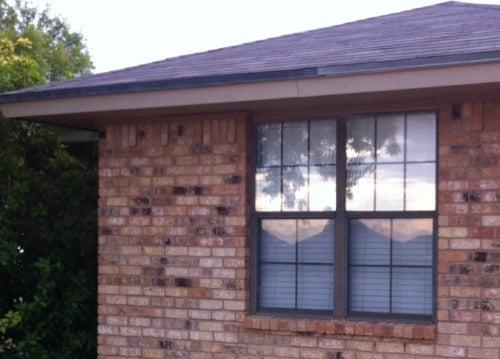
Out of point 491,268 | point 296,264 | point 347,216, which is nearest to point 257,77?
point 347,216

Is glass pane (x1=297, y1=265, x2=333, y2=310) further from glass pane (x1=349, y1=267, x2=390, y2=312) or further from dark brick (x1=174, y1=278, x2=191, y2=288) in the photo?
dark brick (x1=174, y1=278, x2=191, y2=288)

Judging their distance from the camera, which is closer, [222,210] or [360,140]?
[360,140]

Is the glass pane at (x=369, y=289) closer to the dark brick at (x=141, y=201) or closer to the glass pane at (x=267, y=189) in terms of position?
the glass pane at (x=267, y=189)

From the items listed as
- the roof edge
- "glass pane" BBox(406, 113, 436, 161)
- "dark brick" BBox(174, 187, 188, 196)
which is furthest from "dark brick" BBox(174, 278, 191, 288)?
"glass pane" BBox(406, 113, 436, 161)

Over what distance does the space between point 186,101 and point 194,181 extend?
88 centimetres

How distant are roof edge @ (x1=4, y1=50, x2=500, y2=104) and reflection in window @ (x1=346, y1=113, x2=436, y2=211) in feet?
2.65

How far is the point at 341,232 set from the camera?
6.94 metres

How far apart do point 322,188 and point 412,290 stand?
1015 millimetres

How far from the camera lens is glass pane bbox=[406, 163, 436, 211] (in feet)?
21.9

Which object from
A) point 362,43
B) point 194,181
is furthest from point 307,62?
point 194,181

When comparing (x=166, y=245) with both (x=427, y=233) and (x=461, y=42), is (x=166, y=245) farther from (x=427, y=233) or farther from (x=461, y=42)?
(x=461, y=42)

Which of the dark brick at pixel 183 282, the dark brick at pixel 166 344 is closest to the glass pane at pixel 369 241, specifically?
the dark brick at pixel 183 282

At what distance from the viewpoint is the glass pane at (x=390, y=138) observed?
6.79 m

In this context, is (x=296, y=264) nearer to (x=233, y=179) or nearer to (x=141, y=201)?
(x=233, y=179)
